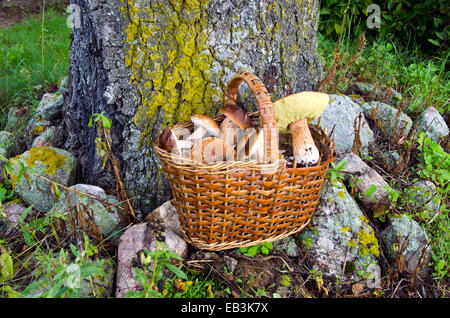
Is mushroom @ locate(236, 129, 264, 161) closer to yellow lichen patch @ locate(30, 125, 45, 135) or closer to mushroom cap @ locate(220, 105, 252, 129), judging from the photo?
mushroom cap @ locate(220, 105, 252, 129)

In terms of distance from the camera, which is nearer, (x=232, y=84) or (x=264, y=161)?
(x=264, y=161)

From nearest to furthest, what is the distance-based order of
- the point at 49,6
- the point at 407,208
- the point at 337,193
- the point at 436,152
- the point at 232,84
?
the point at 232,84 → the point at 337,193 → the point at 407,208 → the point at 436,152 → the point at 49,6

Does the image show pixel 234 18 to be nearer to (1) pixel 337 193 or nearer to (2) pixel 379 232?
(1) pixel 337 193

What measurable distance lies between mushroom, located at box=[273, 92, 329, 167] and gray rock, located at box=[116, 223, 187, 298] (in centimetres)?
88

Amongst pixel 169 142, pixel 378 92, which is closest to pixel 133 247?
pixel 169 142

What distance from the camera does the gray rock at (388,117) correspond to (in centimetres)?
307

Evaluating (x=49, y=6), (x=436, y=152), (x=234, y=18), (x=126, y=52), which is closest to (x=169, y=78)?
(x=126, y=52)

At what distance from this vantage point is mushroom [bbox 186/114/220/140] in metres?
2.08

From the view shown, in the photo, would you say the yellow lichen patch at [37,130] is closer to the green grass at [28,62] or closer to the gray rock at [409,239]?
the green grass at [28,62]

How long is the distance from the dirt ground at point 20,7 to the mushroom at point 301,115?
21.1 feet

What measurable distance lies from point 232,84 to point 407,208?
1.52 metres

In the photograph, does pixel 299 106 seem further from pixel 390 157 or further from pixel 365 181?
pixel 390 157

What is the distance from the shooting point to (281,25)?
240 cm

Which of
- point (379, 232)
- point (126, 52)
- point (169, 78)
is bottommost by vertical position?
point (379, 232)
